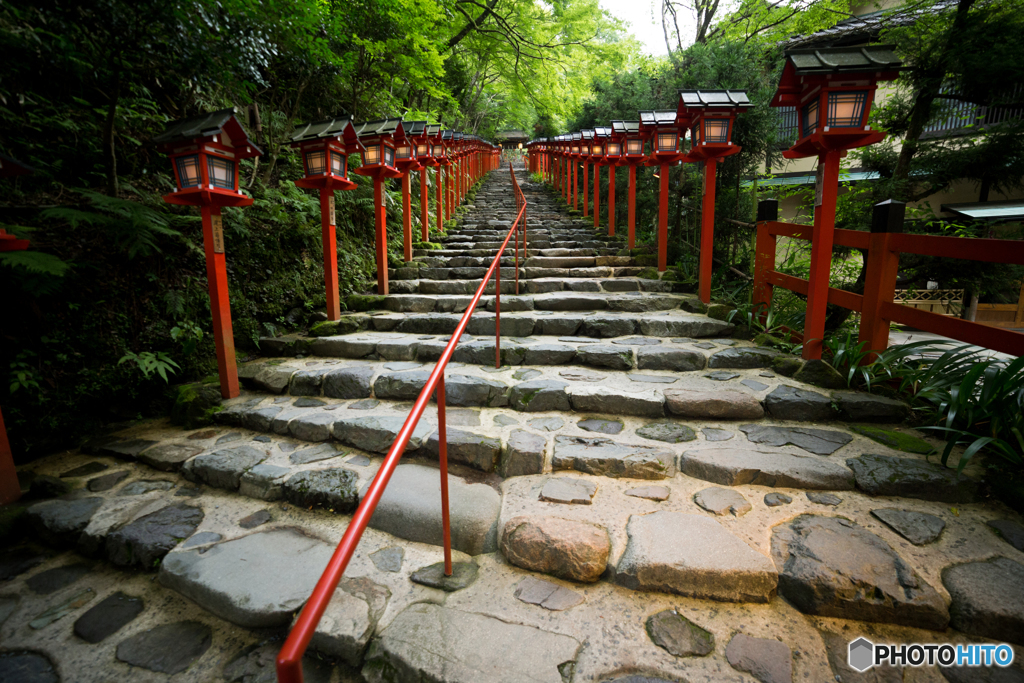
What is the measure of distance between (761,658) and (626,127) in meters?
7.39

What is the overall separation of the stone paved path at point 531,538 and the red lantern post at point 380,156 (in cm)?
229

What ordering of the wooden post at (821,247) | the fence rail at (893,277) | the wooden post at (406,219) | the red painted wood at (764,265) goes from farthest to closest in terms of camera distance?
1. the wooden post at (406,219)
2. the red painted wood at (764,265)
3. the wooden post at (821,247)
4. the fence rail at (893,277)

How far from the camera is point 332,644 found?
176cm

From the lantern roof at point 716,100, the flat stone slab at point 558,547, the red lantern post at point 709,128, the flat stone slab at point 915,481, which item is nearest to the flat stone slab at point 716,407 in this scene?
the flat stone slab at point 915,481

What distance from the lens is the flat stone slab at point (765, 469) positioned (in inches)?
92.9

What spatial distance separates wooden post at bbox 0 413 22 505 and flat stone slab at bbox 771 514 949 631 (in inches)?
167

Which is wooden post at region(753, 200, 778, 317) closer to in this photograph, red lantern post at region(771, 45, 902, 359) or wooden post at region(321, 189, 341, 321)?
red lantern post at region(771, 45, 902, 359)

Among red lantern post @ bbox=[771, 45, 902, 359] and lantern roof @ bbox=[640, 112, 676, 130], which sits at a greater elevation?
lantern roof @ bbox=[640, 112, 676, 130]

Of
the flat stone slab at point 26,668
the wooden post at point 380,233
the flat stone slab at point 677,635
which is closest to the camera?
the flat stone slab at point 677,635

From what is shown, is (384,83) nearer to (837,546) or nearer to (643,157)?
(643,157)

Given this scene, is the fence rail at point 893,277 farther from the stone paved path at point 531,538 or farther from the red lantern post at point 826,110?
the stone paved path at point 531,538

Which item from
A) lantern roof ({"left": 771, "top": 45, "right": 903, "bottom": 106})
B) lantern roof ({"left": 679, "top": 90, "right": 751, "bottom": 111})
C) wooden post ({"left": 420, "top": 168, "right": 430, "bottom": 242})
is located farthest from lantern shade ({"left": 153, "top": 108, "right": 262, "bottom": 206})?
lantern roof ({"left": 679, "top": 90, "right": 751, "bottom": 111})

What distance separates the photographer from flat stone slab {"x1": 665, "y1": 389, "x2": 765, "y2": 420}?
3.06m

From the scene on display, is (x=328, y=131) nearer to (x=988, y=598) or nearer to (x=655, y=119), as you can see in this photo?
(x=655, y=119)
